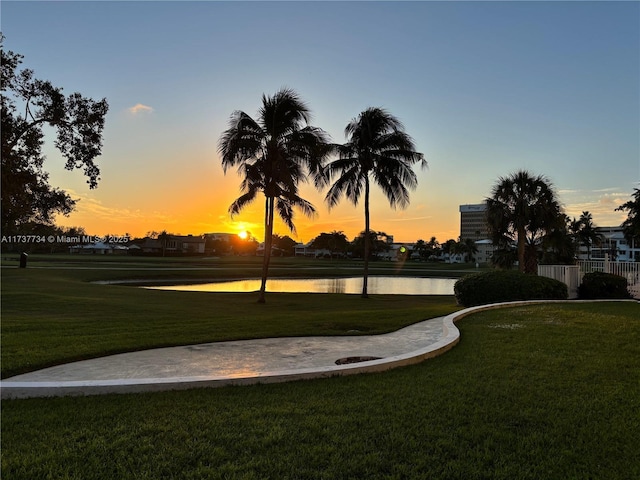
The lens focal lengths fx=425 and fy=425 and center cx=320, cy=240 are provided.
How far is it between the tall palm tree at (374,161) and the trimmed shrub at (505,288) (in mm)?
6718

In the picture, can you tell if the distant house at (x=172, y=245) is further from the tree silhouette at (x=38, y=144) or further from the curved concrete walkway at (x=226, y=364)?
the curved concrete walkway at (x=226, y=364)

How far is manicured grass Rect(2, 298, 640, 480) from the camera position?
2.91 m

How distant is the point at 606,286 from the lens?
596 inches

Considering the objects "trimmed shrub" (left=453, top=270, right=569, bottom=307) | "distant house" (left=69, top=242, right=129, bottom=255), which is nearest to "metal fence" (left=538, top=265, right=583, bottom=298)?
"trimmed shrub" (left=453, top=270, right=569, bottom=307)

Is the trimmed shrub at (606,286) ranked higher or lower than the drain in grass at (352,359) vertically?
higher

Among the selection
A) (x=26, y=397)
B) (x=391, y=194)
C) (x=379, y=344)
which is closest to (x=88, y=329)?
(x=26, y=397)

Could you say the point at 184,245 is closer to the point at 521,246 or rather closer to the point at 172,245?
the point at 172,245

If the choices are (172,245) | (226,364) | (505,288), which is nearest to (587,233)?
(505,288)

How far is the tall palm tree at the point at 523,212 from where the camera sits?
71.4 ft

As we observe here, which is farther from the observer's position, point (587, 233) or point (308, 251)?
point (308, 251)

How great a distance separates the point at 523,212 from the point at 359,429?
2111 centimetres

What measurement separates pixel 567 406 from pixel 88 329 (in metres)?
7.96

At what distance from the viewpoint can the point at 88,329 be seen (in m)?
8.18

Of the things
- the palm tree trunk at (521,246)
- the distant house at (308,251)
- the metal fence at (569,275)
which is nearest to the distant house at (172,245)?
the distant house at (308,251)
